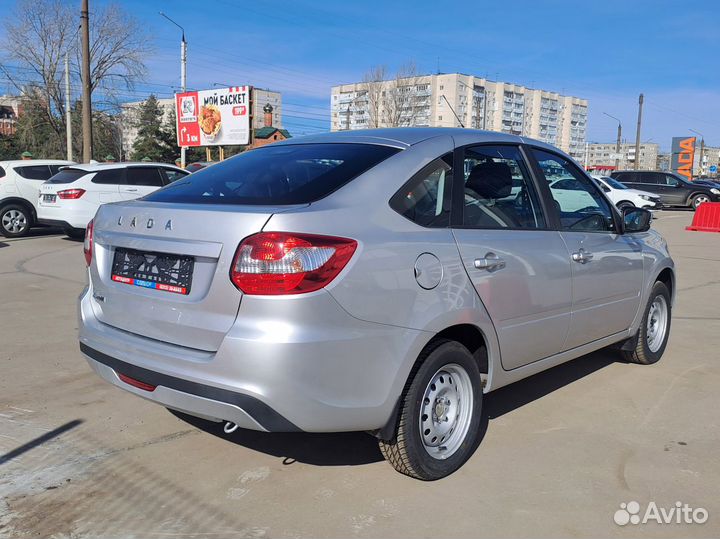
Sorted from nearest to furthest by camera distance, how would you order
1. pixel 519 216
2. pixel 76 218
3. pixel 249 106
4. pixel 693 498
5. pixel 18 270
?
pixel 693 498 → pixel 519 216 → pixel 18 270 → pixel 76 218 → pixel 249 106

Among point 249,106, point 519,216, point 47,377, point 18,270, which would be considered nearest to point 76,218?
point 18,270

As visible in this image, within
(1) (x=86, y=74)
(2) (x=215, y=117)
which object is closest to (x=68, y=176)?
(1) (x=86, y=74)

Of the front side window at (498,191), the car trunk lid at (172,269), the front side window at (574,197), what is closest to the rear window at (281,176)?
the car trunk lid at (172,269)

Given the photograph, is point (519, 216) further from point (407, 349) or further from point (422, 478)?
point (422, 478)

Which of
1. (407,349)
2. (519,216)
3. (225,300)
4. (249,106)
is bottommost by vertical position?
(407,349)

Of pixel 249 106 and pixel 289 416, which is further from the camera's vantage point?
pixel 249 106

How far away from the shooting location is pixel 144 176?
1361 cm

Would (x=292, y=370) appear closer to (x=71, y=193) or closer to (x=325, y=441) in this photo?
(x=325, y=441)

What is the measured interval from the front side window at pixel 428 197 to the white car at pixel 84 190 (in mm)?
10308

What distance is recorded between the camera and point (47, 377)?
15.8 feet

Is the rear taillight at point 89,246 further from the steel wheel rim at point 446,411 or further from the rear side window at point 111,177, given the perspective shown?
the rear side window at point 111,177

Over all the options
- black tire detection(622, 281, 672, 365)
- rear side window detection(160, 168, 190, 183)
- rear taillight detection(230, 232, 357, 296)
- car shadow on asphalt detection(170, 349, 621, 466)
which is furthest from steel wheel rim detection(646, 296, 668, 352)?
rear side window detection(160, 168, 190, 183)

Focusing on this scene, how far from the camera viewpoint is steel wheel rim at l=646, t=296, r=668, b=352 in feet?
17.6

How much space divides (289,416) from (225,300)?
555 mm
